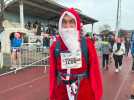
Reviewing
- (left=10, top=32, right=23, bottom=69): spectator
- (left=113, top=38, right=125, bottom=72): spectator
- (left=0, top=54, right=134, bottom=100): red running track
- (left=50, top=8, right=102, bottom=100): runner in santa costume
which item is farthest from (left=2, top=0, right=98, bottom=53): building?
(left=50, top=8, right=102, bottom=100): runner in santa costume

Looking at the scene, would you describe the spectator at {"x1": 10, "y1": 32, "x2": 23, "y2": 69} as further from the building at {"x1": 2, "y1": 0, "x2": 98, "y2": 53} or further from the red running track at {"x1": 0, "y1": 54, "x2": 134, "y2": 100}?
the building at {"x1": 2, "y1": 0, "x2": 98, "y2": 53}

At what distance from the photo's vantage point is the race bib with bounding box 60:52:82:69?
176 inches

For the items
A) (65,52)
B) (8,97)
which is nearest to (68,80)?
(65,52)

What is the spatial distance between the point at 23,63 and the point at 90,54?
13.7 m

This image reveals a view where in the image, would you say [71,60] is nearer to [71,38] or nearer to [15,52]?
[71,38]

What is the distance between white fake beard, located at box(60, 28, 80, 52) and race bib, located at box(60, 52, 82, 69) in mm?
86

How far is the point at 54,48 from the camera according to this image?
4.52m

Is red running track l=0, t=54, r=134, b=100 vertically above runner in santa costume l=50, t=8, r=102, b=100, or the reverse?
runner in santa costume l=50, t=8, r=102, b=100

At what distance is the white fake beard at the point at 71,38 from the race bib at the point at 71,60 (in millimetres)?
86

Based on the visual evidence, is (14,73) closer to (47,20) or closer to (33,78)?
(33,78)

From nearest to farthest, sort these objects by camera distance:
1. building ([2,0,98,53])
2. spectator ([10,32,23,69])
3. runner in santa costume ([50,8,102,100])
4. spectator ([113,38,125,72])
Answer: runner in santa costume ([50,8,102,100]) → spectator ([10,32,23,69]) → spectator ([113,38,125,72]) → building ([2,0,98,53])

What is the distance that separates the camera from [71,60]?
4.52 m

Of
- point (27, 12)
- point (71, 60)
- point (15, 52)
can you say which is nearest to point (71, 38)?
point (71, 60)

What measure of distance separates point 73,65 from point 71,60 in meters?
0.07
